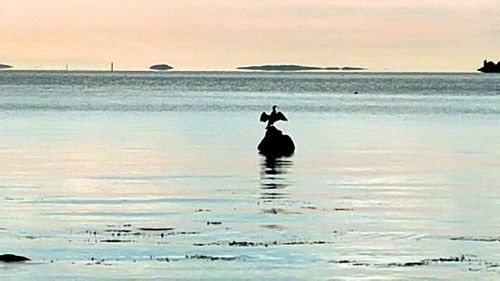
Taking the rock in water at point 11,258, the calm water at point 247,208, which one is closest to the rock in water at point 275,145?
the calm water at point 247,208

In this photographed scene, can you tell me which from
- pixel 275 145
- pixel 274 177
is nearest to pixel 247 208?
pixel 274 177

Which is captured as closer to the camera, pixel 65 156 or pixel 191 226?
pixel 191 226

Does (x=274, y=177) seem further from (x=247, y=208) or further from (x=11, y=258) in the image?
(x=11, y=258)

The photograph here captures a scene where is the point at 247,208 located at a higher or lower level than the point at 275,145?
lower

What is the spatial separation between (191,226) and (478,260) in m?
6.67

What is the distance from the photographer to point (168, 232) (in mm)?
28938

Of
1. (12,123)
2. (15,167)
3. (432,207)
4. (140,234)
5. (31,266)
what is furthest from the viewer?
(12,123)

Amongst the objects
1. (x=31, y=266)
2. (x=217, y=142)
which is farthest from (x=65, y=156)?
(x=31, y=266)

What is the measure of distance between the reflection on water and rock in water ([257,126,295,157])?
174cm

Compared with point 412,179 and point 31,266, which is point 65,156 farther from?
point 31,266

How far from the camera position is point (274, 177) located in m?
43.5

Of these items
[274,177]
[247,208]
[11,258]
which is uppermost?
[274,177]

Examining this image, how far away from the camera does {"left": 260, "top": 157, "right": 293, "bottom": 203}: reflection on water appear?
3738 centimetres

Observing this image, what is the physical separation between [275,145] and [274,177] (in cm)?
1128
